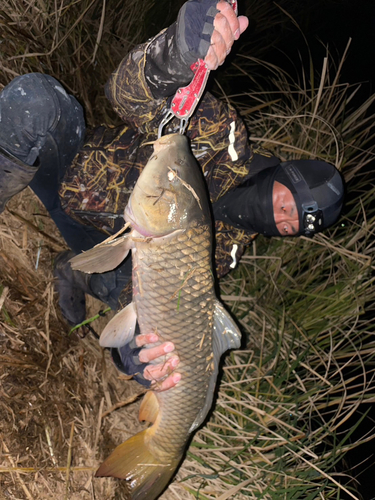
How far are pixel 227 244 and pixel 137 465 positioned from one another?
142 centimetres

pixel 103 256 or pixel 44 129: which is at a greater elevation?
pixel 44 129

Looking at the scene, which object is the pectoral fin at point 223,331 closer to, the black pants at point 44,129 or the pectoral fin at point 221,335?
the pectoral fin at point 221,335

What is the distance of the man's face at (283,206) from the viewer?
2.59 metres

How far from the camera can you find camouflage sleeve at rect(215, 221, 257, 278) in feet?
8.95

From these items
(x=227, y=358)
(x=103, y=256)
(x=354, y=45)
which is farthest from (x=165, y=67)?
(x=354, y=45)

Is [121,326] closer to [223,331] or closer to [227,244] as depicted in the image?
[223,331]

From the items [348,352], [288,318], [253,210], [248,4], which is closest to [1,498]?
[253,210]

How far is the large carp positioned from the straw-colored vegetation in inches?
28.9

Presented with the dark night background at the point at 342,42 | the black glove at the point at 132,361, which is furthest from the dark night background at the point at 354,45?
the black glove at the point at 132,361

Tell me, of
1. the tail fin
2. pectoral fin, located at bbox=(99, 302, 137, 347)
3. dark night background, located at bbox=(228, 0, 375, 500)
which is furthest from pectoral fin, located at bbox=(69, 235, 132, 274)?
dark night background, located at bbox=(228, 0, 375, 500)

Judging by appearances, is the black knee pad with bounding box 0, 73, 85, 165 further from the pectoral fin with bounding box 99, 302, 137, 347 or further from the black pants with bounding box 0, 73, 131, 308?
the pectoral fin with bounding box 99, 302, 137, 347

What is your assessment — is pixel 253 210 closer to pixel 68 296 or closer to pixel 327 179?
pixel 327 179

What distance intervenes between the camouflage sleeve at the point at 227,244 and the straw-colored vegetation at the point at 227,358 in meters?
0.91

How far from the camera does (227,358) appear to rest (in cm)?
362
